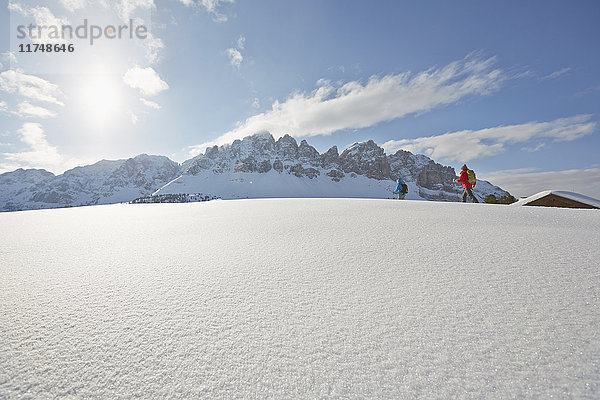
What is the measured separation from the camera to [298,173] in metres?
157

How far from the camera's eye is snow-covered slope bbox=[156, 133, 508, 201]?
14412 centimetres

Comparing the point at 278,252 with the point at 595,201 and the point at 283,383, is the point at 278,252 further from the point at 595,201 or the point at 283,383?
the point at 595,201

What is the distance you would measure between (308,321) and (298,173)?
15676cm

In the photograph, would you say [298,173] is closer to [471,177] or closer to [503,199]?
[503,199]

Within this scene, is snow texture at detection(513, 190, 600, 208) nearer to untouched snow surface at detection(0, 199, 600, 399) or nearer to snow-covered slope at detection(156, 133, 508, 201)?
untouched snow surface at detection(0, 199, 600, 399)

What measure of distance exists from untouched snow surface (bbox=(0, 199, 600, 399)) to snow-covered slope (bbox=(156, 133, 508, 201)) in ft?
437

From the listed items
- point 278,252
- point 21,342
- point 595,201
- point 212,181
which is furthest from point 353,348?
point 212,181

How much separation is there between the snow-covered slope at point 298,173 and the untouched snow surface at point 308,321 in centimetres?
13310

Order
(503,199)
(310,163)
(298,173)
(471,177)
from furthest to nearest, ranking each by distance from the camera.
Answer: (310,163), (298,173), (503,199), (471,177)

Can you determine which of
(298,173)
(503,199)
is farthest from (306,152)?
(503,199)

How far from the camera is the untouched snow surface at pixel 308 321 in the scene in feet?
3.37

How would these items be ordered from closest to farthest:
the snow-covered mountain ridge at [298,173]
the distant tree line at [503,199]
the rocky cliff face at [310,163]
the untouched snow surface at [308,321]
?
1. the untouched snow surface at [308,321]
2. the distant tree line at [503,199]
3. the snow-covered mountain ridge at [298,173]
4. the rocky cliff face at [310,163]

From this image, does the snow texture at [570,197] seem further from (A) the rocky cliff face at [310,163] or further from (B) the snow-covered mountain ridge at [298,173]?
(A) the rocky cliff face at [310,163]

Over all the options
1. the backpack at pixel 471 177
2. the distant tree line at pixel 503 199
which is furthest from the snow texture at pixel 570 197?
the distant tree line at pixel 503 199
